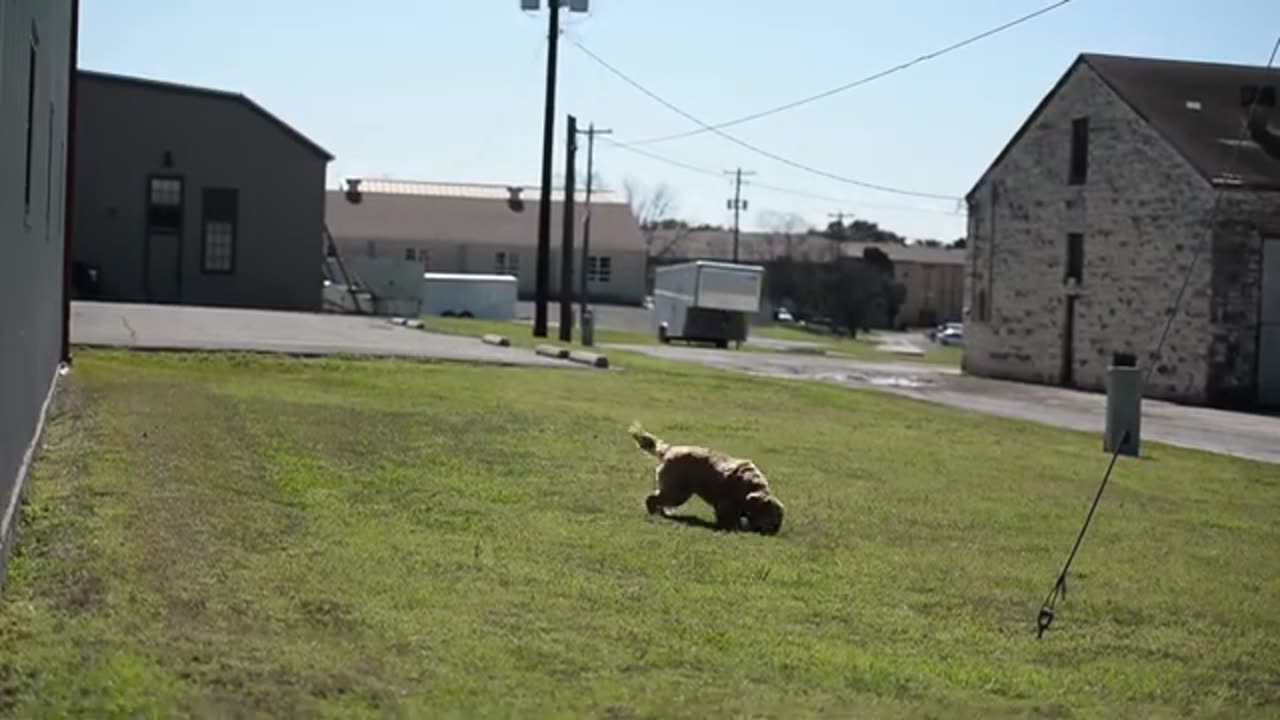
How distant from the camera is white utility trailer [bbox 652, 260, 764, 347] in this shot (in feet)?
206

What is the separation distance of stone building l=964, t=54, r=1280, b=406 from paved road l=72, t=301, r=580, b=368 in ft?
48.4

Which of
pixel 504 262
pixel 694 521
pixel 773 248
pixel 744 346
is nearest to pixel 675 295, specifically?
pixel 744 346

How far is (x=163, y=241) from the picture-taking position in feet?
194

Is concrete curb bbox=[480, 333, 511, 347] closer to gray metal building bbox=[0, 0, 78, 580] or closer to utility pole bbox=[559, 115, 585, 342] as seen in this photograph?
utility pole bbox=[559, 115, 585, 342]

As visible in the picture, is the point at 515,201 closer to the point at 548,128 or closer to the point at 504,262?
the point at 504,262

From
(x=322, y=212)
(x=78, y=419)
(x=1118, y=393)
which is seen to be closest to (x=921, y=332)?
(x=322, y=212)

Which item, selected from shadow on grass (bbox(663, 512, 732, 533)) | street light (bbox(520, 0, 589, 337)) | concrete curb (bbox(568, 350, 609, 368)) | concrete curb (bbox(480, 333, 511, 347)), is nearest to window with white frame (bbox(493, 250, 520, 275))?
street light (bbox(520, 0, 589, 337))

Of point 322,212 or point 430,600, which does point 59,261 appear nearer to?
point 430,600

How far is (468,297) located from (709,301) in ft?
65.5

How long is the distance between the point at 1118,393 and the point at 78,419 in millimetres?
14218

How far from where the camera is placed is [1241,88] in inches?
1956

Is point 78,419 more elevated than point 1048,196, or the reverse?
point 1048,196

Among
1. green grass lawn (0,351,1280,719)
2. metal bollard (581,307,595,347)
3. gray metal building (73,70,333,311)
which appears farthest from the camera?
gray metal building (73,70,333,311)

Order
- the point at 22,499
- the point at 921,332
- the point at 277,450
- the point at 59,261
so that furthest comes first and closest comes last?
the point at 921,332 < the point at 59,261 < the point at 277,450 < the point at 22,499
